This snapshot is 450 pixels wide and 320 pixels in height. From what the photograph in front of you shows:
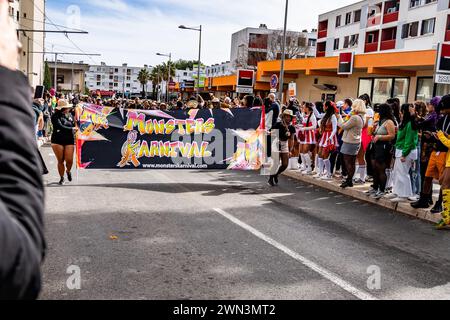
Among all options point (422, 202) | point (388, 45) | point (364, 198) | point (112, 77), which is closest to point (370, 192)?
point (364, 198)

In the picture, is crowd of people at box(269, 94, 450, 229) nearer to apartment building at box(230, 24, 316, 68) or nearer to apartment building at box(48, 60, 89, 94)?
apartment building at box(230, 24, 316, 68)

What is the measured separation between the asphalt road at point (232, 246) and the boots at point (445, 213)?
19cm

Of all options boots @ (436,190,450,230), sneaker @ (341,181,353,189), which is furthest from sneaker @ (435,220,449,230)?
sneaker @ (341,181,353,189)

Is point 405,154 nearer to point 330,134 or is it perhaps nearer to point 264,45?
point 330,134

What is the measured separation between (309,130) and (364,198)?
347 cm

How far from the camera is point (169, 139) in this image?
11.4m

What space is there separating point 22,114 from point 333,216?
8156 millimetres

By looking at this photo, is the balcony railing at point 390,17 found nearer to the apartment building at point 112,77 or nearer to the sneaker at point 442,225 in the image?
the sneaker at point 442,225

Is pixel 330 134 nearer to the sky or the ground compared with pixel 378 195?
nearer to the sky

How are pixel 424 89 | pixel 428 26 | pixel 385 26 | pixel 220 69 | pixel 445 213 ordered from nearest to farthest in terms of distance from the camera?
1. pixel 445 213
2. pixel 424 89
3. pixel 428 26
4. pixel 385 26
5. pixel 220 69

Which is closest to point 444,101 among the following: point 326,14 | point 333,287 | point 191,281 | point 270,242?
point 270,242

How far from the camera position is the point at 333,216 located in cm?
870

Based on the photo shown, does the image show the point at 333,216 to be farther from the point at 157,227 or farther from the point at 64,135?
the point at 64,135

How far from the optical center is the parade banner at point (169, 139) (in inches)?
434
